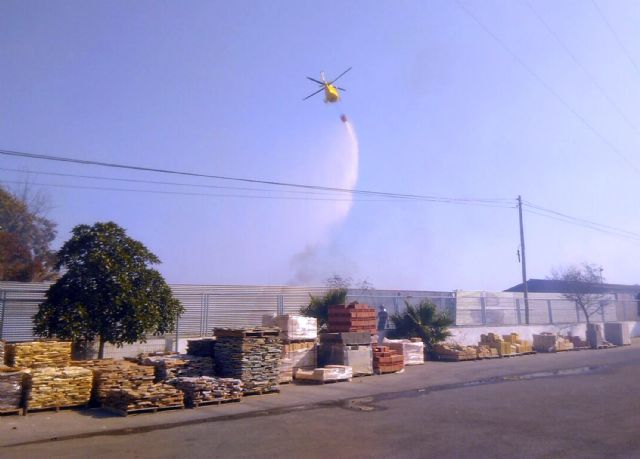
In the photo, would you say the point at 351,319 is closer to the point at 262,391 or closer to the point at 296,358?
the point at 296,358

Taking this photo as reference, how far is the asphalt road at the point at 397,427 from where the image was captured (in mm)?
9219

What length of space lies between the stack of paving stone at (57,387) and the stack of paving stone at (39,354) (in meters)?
0.95

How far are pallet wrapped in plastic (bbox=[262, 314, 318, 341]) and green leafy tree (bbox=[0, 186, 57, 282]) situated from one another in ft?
76.7

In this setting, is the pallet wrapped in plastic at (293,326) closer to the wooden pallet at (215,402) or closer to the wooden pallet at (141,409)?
the wooden pallet at (215,402)

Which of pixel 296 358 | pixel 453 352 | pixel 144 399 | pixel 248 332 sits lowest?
pixel 144 399

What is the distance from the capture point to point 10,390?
Result: 12.5 meters

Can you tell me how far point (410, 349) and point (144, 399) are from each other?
544 inches

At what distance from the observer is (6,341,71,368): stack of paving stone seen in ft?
46.2

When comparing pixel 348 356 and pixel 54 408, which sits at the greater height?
pixel 348 356

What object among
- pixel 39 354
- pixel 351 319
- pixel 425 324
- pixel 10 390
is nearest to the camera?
pixel 10 390

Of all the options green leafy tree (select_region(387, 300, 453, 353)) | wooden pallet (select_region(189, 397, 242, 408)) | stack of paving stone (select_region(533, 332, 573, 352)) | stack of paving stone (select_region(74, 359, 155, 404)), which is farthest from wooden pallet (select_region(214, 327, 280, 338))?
stack of paving stone (select_region(533, 332, 573, 352))

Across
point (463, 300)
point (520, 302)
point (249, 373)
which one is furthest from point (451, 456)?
point (520, 302)

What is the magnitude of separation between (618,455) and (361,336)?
40.7 ft

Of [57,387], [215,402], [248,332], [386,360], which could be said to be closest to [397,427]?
[215,402]
